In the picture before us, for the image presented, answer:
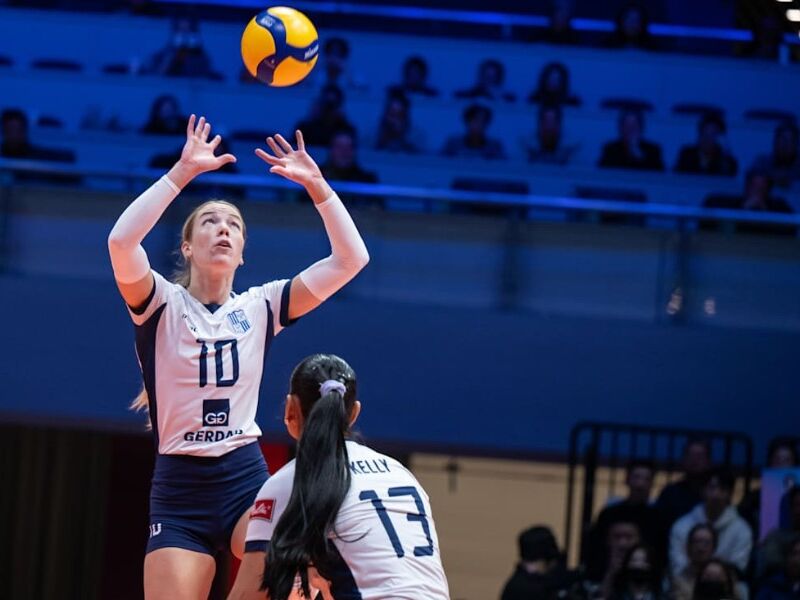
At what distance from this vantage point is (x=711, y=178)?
1068cm

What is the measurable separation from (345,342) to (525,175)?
2085 millimetres

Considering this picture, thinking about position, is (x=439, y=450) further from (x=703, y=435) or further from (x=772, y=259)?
(x=772, y=259)

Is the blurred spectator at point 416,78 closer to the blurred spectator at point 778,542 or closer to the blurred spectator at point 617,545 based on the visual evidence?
the blurred spectator at point 617,545

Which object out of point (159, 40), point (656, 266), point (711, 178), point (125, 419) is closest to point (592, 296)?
point (656, 266)

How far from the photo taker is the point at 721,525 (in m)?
8.38

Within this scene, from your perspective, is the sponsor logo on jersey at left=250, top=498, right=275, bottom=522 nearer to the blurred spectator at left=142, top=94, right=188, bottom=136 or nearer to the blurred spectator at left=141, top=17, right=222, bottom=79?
the blurred spectator at left=142, top=94, right=188, bottom=136

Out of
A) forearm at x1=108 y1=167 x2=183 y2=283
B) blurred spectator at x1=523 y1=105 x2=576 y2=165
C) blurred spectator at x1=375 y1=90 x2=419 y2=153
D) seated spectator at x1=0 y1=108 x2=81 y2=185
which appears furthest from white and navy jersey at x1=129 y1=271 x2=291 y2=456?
blurred spectator at x1=523 y1=105 x2=576 y2=165

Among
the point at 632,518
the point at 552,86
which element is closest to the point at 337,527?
the point at 632,518

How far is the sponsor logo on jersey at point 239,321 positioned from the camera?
468cm

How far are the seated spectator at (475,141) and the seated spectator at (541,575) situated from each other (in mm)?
3359

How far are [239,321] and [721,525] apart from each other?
4562mm

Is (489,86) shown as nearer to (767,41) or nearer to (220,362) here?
(767,41)

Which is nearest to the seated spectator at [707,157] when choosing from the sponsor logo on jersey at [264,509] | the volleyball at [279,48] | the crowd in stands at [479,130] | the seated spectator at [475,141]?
the crowd in stands at [479,130]

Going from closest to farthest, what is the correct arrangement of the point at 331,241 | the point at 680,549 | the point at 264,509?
the point at 264,509
the point at 331,241
the point at 680,549
